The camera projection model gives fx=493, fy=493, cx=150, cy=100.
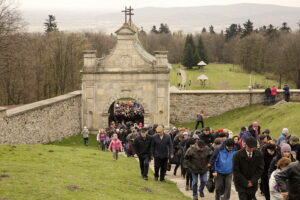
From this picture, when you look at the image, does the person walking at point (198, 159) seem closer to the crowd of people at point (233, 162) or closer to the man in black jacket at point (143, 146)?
the crowd of people at point (233, 162)

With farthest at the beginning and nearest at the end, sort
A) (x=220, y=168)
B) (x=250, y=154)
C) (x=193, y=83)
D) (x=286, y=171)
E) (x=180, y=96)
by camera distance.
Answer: (x=193, y=83), (x=180, y=96), (x=220, y=168), (x=250, y=154), (x=286, y=171)

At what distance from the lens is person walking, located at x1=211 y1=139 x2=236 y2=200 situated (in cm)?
1137

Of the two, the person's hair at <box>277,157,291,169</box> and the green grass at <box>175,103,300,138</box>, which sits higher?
the person's hair at <box>277,157,291,169</box>

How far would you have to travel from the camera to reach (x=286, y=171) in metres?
8.65

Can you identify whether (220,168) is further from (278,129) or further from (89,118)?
(89,118)

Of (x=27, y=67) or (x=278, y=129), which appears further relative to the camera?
(x=27, y=67)

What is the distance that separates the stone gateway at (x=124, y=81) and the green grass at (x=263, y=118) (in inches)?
175

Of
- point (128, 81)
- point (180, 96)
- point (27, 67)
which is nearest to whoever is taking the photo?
point (128, 81)

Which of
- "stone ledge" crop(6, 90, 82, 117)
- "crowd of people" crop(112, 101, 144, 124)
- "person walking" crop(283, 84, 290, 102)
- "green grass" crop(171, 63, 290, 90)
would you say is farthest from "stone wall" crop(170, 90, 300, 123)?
"green grass" crop(171, 63, 290, 90)

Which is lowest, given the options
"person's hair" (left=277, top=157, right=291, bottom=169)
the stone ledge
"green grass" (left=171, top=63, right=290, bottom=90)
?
"person's hair" (left=277, top=157, right=291, bottom=169)

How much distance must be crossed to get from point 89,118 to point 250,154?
931 inches

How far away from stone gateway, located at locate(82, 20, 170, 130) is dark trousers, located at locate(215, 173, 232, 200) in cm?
2104

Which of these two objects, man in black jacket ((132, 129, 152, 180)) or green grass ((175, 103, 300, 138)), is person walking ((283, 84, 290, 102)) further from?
man in black jacket ((132, 129, 152, 180))

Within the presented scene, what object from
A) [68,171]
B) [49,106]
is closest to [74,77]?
[49,106]
